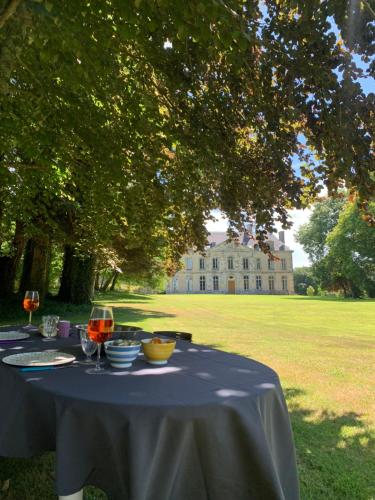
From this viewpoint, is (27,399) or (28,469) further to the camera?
(28,469)

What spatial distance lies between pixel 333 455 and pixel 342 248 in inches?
1639

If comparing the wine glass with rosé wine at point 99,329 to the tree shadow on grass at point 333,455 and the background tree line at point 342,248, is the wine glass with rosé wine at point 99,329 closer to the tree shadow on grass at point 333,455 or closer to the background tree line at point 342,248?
the tree shadow on grass at point 333,455

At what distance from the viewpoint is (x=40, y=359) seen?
6.84 ft

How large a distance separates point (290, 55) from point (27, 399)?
3.77 metres

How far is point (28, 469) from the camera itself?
2904mm

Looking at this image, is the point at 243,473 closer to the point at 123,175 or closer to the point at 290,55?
the point at 290,55

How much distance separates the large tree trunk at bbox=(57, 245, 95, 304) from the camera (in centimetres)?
1742

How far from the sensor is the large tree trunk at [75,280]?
17425mm

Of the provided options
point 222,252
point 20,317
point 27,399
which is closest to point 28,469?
point 27,399

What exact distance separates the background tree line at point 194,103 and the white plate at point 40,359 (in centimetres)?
188

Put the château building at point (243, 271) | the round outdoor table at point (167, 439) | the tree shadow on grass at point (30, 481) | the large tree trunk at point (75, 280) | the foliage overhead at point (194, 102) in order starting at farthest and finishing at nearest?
the château building at point (243, 271), the large tree trunk at point (75, 280), the foliage overhead at point (194, 102), the tree shadow on grass at point (30, 481), the round outdoor table at point (167, 439)

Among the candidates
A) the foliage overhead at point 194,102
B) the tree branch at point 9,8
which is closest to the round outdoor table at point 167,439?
the foliage overhead at point 194,102

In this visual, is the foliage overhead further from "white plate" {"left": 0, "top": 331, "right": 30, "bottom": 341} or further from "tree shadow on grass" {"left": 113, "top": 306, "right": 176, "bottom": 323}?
"tree shadow on grass" {"left": 113, "top": 306, "right": 176, "bottom": 323}

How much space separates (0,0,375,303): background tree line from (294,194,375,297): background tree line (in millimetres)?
28752
